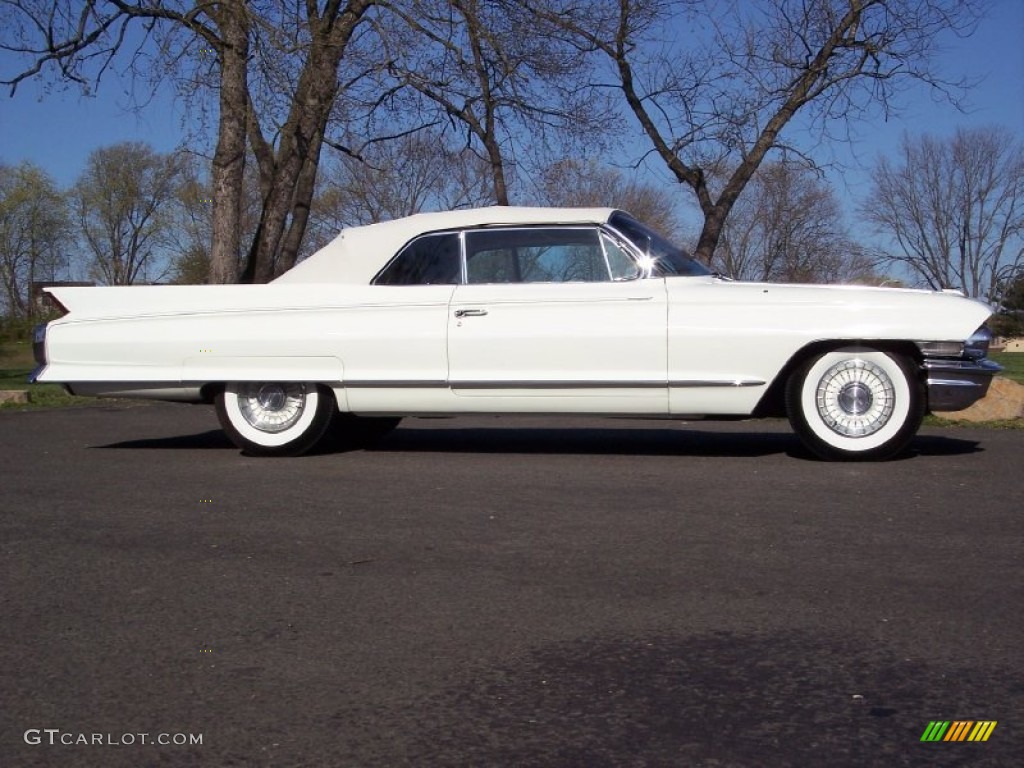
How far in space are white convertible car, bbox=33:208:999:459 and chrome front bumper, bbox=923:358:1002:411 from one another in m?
0.01

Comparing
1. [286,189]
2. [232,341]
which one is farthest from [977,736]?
[286,189]

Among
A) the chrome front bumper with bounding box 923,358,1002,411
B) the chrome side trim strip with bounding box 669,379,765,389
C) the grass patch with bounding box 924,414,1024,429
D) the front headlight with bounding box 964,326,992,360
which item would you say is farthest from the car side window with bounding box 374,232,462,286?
the grass patch with bounding box 924,414,1024,429

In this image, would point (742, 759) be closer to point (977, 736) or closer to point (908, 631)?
point (977, 736)

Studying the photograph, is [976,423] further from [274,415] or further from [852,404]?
[274,415]

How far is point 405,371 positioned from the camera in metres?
7.77

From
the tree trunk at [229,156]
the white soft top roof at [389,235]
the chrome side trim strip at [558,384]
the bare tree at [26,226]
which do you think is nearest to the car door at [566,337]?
the chrome side trim strip at [558,384]

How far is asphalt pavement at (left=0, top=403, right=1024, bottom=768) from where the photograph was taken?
3.04 meters

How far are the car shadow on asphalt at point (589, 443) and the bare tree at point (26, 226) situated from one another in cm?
6658

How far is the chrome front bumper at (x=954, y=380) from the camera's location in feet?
23.7

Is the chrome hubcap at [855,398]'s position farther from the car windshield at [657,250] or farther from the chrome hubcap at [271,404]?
the chrome hubcap at [271,404]

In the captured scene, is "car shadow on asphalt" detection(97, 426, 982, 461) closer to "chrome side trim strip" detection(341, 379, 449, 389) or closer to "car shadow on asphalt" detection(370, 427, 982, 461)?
"car shadow on asphalt" detection(370, 427, 982, 461)

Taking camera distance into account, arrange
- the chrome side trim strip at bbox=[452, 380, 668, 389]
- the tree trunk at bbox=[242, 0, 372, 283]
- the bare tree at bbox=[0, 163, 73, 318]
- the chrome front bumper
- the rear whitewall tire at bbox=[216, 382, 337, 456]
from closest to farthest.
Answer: the chrome front bumper, the chrome side trim strip at bbox=[452, 380, 668, 389], the rear whitewall tire at bbox=[216, 382, 337, 456], the tree trunk at bbox=[242, 0, 372, 283], the bare tree at bbox=[0, 163, 73, 318]

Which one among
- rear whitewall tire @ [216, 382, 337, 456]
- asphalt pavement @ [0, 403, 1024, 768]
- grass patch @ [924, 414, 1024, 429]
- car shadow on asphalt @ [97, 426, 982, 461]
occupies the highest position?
rear whitewall tire @ [216, 382, 337, 456]

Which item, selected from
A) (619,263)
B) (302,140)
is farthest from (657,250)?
(302,140)
